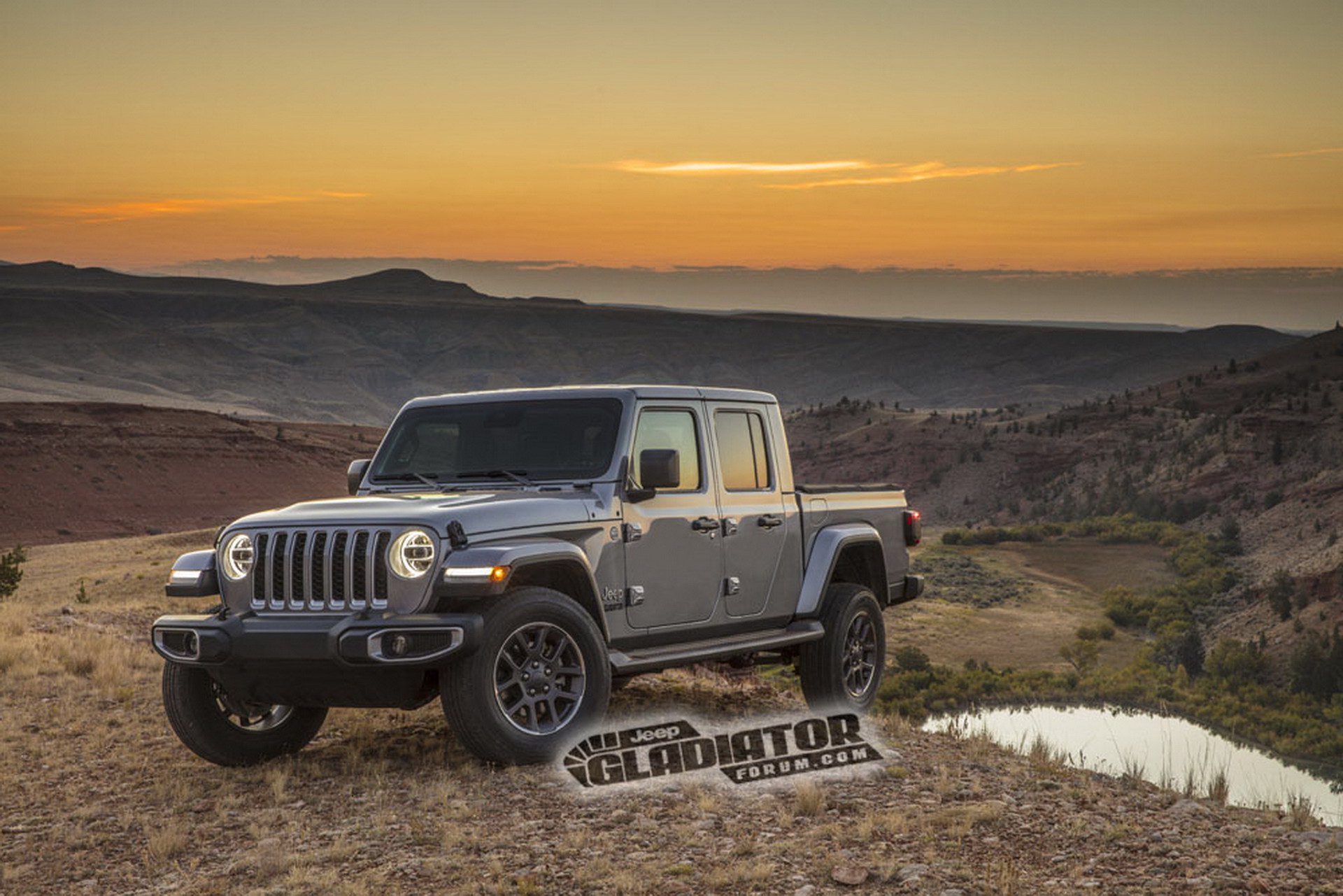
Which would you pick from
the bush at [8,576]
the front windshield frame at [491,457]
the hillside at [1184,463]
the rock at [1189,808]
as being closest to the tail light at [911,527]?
the front windshield frame at [491,457]

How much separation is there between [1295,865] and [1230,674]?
134 feet

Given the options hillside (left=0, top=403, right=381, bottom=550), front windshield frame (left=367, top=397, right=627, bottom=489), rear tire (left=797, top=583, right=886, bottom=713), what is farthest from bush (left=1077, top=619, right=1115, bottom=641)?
hillside (left=0, top=403, right=381, bottom=550)

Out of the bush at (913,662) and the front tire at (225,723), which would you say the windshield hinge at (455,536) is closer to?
the front tire at (225,723)

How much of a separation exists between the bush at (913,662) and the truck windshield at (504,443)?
1251 inches

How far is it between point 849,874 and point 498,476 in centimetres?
353

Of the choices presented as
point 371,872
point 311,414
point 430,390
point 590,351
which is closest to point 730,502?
point 371,872

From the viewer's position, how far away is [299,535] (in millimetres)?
7766

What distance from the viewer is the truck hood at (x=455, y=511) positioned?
24.8ft

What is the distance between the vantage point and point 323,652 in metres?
7.32

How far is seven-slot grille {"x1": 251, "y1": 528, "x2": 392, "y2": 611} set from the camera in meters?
7.52

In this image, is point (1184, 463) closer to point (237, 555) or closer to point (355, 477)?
point (355, 477)

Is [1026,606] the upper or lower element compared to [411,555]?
lower

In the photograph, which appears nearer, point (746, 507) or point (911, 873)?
point (911, 873)

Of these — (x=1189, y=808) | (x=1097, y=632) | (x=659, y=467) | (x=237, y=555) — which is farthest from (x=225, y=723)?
(x=1097, y=632)
